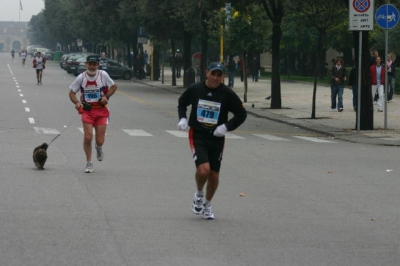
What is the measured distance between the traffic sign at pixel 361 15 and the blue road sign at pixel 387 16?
18 cm

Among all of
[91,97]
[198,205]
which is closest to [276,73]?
[91,97]

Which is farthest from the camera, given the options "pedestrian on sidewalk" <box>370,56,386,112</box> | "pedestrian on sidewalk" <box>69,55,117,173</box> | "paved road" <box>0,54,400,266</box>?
"pedestrian on sidewalk" <box>370,56,386,112</box>

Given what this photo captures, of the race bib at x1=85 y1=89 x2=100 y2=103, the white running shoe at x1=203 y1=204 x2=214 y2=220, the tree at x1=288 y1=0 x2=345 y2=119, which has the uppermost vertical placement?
the tree at x1=288 y1=0 x2=345 y2=119

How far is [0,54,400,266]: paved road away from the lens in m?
8.08

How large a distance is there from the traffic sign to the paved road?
3353 mm

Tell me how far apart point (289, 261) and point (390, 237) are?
5.60 ft

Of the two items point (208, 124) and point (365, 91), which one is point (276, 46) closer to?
point (365, 91)

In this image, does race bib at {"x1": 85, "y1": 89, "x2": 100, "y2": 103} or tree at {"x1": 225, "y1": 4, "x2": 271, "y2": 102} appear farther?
tree at {"x1": 225, "y1": 4, "x2": 271, "y2": 102}

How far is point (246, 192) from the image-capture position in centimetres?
1222

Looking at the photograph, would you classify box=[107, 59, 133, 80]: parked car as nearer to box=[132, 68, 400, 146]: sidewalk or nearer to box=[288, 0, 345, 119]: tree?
box=[132, 68, 400, 146]: sidewalk

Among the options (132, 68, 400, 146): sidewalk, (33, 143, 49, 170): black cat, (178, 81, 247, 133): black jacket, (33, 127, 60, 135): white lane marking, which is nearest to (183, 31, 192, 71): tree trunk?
(132, 68, 400, 146): sidewalk

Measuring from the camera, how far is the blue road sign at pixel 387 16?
73.3 ft

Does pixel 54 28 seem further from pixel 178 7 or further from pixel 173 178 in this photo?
pixel 173 178

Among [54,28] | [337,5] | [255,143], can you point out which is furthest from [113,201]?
[54,28]
